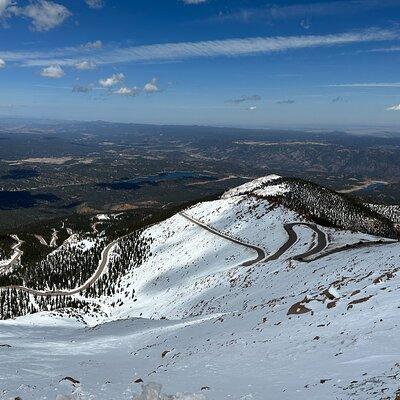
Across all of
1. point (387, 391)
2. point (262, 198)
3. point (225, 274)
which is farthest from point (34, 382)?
point (262, 198)

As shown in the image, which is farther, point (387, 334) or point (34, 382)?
point (34, 382)

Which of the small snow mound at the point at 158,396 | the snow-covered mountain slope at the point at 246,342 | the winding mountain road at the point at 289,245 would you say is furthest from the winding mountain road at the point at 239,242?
the small snow mound at the point at 158,396

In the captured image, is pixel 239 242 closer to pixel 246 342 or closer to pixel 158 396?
pixel 246 342

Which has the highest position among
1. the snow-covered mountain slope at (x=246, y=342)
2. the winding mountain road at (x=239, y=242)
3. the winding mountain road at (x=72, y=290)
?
the snow-covered mountain slope at (x=246, y=342)

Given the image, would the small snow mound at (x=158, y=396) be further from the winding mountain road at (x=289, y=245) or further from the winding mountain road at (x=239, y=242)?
the winding mountain road at (x=239, y=242)

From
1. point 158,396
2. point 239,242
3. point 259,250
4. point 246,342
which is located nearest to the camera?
point 158,396

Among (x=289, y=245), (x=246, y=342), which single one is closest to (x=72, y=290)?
(x=289, y=245)

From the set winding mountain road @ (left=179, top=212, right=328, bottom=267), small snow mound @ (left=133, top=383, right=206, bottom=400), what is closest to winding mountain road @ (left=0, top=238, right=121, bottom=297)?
winding mountain road @ (left=179, top=212, right=328, bottom=267)

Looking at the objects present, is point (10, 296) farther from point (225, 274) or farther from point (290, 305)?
point (290, 305)
